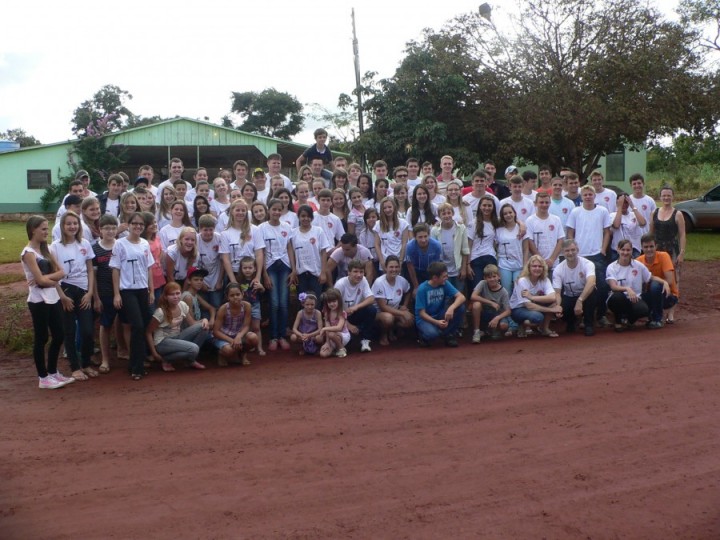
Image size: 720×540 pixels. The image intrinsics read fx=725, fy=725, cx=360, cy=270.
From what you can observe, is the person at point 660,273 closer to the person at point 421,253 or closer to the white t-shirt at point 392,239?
the person at point 421,253

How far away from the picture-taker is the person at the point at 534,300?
9.48m

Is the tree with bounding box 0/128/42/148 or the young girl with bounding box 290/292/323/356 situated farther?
the tree with bounding box 0/128/42/148

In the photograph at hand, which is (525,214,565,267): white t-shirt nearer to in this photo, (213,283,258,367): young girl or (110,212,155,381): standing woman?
(213,283,258,367): young girl

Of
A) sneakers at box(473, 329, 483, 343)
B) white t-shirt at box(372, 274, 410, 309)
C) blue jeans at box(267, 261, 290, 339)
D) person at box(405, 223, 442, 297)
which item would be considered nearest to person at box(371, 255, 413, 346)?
white t-shirt at box(372, 274, 410, 309)

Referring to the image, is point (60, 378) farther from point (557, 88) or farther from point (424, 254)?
point (557, 88)

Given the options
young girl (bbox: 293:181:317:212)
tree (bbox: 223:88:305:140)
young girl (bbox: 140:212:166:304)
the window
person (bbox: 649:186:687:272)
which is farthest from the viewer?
tree (bbox: 223:88:305:140)

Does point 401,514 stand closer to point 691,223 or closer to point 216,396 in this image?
point 216,396

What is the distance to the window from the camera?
3216cm

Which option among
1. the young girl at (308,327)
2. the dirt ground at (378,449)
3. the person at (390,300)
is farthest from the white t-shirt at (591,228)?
the young girl at (308,327)

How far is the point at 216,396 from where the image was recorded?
7289mm

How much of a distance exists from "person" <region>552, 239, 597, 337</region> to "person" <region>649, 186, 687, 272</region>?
6.23 feet

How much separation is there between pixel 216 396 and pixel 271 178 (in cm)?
468

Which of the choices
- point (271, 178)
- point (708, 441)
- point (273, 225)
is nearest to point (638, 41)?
point (271, 178)

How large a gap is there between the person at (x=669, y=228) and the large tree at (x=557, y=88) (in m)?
10.2
